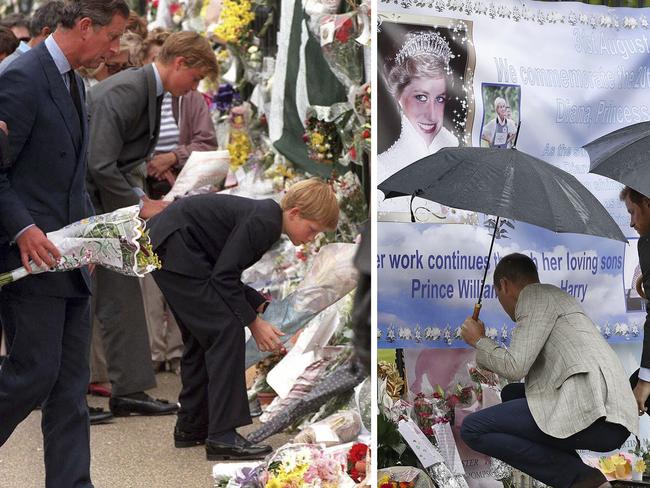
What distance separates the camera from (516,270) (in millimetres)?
4836

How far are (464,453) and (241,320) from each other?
1.27 m

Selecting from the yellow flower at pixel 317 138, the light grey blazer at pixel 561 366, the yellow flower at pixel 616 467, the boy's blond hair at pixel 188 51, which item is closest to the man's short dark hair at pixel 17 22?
the boy's blond hair at pixel 188 51

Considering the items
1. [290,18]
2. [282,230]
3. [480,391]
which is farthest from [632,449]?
[290,18]

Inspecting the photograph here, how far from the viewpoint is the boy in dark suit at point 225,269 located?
5641mm

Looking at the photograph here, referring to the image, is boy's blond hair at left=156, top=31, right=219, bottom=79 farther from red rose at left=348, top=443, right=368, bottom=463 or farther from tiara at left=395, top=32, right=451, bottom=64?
red rose at left=348, top=443, right=368, bottom=463

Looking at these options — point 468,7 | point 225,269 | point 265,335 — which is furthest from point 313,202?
point 468,7

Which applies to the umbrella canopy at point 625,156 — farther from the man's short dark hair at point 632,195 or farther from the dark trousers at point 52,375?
the dark trousers at point 52,375

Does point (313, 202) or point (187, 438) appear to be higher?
point (313, 202)

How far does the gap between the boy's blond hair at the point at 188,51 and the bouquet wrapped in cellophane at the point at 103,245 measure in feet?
7.18

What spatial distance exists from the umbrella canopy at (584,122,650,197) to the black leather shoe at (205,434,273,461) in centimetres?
208

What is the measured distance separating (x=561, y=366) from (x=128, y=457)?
234 cm

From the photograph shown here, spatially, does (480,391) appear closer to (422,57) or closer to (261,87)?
(422,57)

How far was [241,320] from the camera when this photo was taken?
5719 millimetres

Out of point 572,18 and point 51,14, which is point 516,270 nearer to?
Answer: point 572,18
